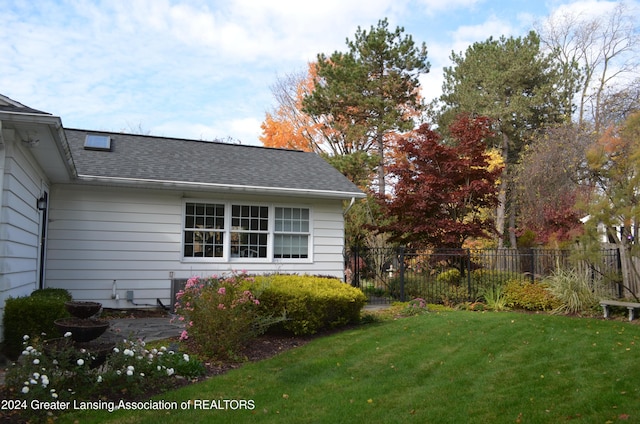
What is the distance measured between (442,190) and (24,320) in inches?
382

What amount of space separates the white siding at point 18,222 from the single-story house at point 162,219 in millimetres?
92

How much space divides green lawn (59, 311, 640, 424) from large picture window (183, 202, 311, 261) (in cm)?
395

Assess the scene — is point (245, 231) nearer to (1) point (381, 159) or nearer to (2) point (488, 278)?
(2) point (488, 278)

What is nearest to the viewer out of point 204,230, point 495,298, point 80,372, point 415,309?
point 80,372

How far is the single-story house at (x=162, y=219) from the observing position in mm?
8938

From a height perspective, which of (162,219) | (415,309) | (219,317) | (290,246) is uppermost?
(162,219)

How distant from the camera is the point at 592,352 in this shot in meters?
5.61

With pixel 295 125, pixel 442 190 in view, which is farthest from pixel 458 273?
pixel 295 125

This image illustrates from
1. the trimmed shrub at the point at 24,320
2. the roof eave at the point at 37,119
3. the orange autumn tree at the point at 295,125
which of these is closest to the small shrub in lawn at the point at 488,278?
the trimmed shrub at the point at 24,320

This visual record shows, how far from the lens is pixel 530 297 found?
9.79 metres

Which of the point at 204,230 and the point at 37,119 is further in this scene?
the point at 204,230

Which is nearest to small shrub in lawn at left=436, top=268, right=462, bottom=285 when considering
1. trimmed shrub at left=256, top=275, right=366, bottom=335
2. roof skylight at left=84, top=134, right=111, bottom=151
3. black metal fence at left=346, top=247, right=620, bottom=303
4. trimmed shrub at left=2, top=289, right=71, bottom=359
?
black metal fence at left=346, top=247, right=620, bottom=303

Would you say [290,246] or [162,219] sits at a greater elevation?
[162,219]

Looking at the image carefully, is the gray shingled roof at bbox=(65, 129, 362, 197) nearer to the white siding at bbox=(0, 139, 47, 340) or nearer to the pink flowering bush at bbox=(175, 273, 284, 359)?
the white siding at bbox=(0, 139, 47, 340)
